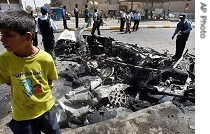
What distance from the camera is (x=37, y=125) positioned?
6.55 ft

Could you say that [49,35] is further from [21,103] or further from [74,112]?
[21,103]

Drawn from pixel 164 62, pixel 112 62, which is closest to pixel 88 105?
pixel 112 62

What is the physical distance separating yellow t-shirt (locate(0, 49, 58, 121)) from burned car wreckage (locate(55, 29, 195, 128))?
4.56 ft

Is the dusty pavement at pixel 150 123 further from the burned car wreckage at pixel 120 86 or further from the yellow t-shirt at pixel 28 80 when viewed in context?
the yellow t-shirt at pixel 28 80

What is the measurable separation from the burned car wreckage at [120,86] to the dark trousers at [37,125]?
119 centimetres

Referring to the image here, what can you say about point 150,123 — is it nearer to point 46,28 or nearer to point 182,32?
point 46,28

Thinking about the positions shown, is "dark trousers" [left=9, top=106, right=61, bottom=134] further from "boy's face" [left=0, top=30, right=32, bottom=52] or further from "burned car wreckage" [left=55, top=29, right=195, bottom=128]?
"burned car wreckage" [left=55, top=29, right=195, bottom=128]

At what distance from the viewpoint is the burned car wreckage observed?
11.6ft

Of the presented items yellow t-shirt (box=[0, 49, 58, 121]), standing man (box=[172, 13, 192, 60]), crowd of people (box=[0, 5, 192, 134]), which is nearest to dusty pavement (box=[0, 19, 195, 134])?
crowd of people (box=[0, 5, 192, 134])

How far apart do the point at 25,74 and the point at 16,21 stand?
45 centimetres
